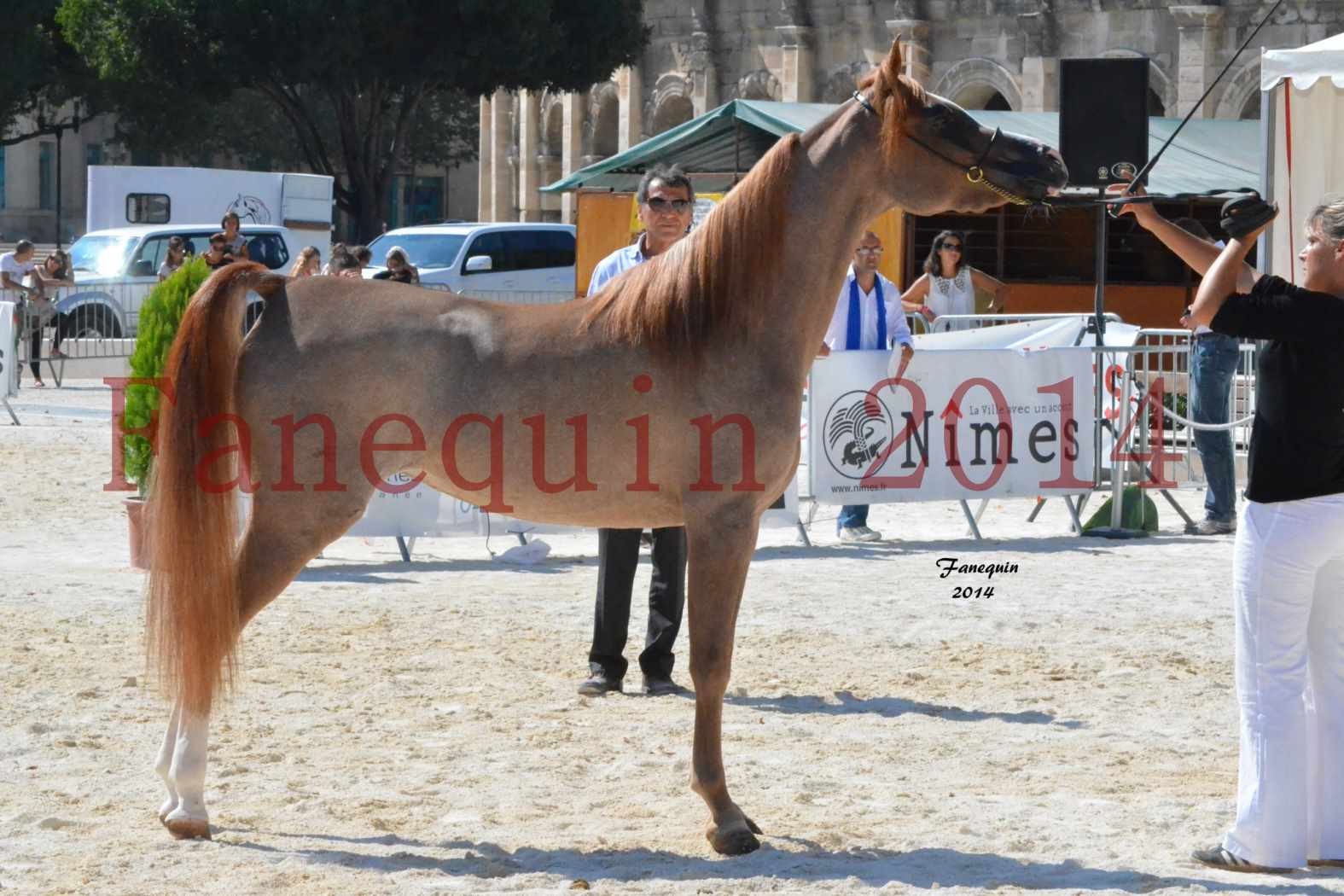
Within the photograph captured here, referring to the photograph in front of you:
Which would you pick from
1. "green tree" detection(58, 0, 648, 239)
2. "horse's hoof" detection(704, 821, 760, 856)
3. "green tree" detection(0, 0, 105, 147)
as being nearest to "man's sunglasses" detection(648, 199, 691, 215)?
"horse's hoof" detection(704, 821, 760, 856)

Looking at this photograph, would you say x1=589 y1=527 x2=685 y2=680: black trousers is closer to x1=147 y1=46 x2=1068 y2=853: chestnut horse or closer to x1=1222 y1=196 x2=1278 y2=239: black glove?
x1=147 y1=46 x2=1068 y2=853: chestnut horse

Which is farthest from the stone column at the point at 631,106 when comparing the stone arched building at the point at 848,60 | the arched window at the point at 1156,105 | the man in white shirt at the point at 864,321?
the man in white shirt at the point at 864,321

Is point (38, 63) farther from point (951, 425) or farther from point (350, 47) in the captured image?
point (951, 425)

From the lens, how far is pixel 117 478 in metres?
10.9

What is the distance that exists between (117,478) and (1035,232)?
16.7 m

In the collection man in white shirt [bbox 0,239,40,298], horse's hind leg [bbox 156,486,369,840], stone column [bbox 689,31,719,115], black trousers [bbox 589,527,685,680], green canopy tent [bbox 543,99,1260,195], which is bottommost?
black trousers [bbox 589,527,685,680]

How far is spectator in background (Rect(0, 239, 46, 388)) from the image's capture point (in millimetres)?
22781

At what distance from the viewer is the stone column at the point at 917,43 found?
35.3 metres

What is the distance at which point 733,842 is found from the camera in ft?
17.0

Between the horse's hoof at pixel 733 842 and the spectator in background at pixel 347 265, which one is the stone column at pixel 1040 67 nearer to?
the spectator in background at pixel 347 265

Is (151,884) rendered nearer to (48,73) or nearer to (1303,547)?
(1303,547)

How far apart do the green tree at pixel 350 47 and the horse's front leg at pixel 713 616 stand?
1396 inches

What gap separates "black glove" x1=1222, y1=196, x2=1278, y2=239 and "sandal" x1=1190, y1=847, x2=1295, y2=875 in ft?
5.63

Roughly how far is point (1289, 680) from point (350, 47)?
120 feet
